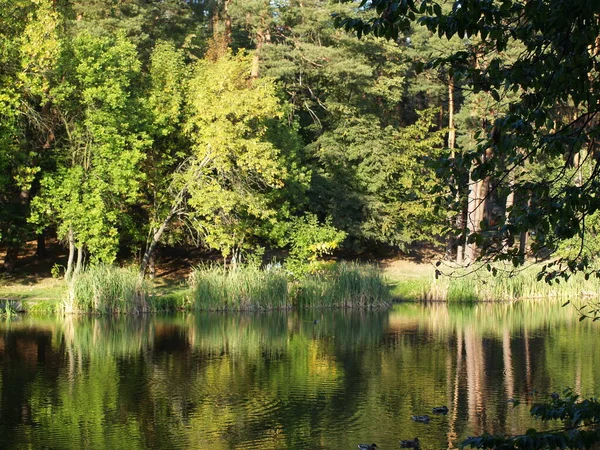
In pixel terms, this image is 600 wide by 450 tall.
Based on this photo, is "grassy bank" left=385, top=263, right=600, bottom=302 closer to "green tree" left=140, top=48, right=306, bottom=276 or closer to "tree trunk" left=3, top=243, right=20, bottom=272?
"green tree" left=140, top=48, right=306, bottom=276

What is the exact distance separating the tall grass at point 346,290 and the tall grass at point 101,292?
519 centimetres

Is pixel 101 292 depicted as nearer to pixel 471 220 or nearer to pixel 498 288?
pixel 498 288

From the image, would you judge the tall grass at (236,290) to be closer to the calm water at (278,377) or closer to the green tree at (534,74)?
the calm water at (278,377)

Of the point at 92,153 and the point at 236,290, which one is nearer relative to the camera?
the point at 236,290

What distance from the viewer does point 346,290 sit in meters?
26.4

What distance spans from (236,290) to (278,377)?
31.1 ft

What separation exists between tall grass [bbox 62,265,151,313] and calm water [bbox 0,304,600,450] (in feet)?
2.91

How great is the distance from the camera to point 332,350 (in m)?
18.9

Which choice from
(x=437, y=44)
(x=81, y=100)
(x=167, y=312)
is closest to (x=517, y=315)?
(x=167, y=312)

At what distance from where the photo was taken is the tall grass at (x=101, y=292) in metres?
24.2

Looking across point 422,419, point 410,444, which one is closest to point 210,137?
point 422,419

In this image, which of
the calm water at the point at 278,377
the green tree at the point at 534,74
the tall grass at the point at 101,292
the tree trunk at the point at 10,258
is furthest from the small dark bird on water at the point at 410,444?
the tree trunk at the point at 10,258

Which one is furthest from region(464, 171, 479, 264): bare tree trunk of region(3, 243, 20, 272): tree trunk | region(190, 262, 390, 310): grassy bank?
region(3, 243, 20, 272): tree trunk

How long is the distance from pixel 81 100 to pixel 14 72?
224 centimetres
